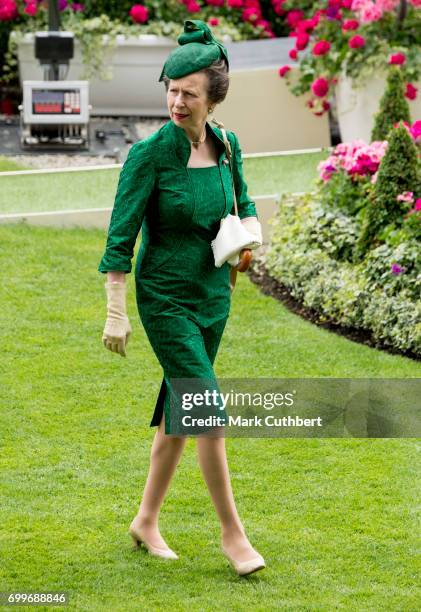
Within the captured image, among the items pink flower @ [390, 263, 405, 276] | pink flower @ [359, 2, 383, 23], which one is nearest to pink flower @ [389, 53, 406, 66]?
pink flower @ [359, 2, 383, 23]

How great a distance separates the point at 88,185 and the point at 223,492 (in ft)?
16.8

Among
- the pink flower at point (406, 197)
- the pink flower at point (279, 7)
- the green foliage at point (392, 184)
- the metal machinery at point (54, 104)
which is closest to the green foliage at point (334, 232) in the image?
the green foliage at point (392, 184)

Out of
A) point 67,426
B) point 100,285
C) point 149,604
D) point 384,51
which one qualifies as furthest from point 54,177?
point 149,604

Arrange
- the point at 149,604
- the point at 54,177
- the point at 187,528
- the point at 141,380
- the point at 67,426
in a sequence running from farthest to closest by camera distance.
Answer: the point at 54,177
the point at 141,380
the point at 67,426
the point at 187,528
the point at 149,604

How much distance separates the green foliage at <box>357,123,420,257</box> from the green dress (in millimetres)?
3329

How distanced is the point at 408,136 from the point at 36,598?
4263 mm

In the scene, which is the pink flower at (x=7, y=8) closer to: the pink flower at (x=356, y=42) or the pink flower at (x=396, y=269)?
the pink flower at (x=356, y=42)

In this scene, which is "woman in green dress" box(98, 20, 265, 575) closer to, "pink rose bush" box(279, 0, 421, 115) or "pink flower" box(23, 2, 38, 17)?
"pink rose bush" box(279, 0, 421, 115)

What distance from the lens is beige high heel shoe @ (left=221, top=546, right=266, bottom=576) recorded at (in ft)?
15.7

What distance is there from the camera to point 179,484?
225 inches

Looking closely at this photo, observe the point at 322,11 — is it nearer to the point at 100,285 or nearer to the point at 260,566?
the point at 100,285

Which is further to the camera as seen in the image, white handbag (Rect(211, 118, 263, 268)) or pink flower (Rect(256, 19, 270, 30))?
pink flower (Rect(256, 19, 270, 30))

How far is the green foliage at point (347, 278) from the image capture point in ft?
24.5

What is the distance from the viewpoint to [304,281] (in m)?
8.24
